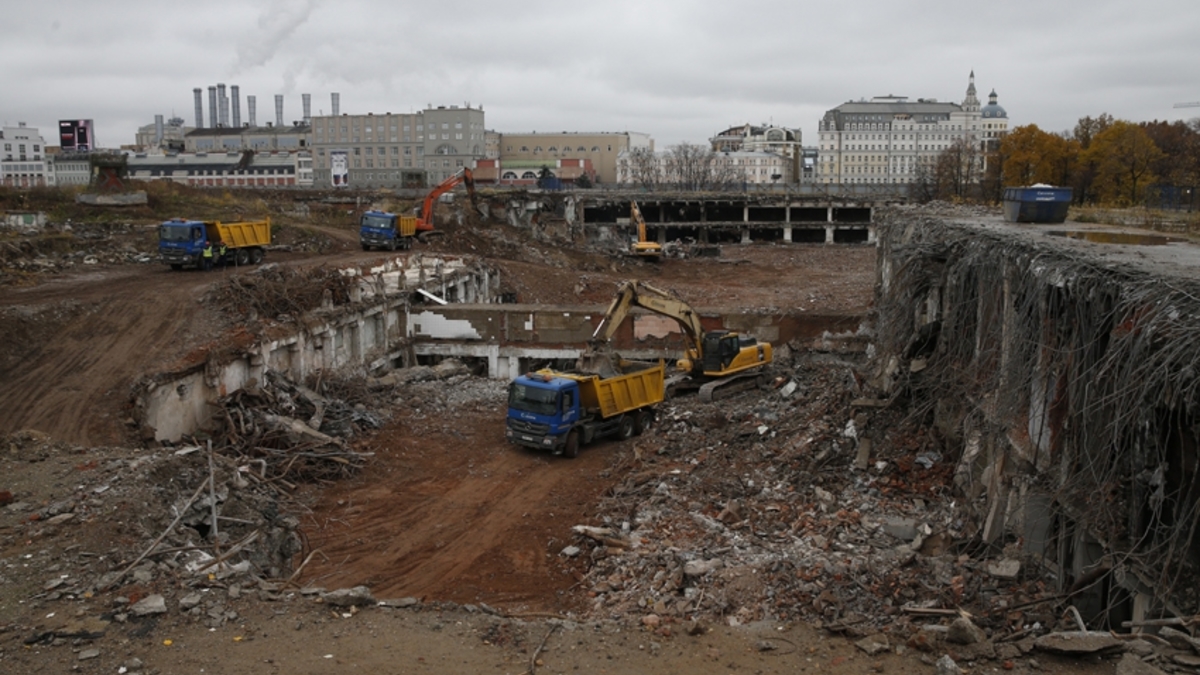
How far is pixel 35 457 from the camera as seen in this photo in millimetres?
13789

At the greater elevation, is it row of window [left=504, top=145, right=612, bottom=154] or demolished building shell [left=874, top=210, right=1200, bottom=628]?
row of window [left=504, top=145, right=612, bottom=154]

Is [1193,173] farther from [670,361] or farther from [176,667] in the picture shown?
[176,667]

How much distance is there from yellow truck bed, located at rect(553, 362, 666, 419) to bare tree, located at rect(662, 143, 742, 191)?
7520 cm

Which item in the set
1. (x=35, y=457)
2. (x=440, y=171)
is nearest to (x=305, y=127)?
(x=440, y=171)

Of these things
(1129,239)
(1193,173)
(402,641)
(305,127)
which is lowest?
(402,641)

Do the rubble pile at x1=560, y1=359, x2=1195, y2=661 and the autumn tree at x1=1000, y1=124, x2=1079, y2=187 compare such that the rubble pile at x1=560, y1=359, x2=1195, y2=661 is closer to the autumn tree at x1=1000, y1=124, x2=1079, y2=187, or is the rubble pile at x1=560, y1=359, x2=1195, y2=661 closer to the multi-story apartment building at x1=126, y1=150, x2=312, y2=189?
the autumn tree at x1=1000, y1=124, x2=1079, y2=187

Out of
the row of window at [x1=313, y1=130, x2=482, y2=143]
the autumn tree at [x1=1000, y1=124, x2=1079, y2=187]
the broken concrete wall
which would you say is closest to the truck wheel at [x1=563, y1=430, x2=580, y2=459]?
the broken concrete wall

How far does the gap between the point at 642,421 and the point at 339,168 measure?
69.2m

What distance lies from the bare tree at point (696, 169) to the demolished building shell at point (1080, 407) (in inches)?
3236

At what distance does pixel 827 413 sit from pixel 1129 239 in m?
5.96

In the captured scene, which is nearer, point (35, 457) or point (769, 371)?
point (35, 457)

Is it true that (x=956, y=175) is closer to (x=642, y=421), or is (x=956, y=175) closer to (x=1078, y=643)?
(x=642, y=421)

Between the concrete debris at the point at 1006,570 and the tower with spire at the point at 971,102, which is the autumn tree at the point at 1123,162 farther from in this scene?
the tower with spire at the point at 971,102

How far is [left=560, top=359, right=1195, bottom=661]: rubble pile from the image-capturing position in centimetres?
919
